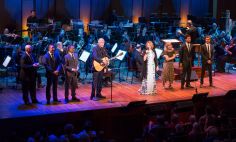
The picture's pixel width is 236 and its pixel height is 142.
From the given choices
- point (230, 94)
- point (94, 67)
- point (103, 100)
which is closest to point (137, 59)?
point (103, 100)

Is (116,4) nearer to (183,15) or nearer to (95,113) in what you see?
(183,15)

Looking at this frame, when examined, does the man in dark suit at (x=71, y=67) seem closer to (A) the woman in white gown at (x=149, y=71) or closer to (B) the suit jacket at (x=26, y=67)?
(B) the suit jacket at (x=26, y=67)

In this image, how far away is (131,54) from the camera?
57.4 ft

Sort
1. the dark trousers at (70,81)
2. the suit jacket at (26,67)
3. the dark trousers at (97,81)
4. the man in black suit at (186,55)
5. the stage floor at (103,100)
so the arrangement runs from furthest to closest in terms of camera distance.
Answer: the man in black suit at (186,55) → the dark trousers at (97,81) → the dark trousers at (70,81) → the suit jacket at (26,67) → the stage floor at (103,100)

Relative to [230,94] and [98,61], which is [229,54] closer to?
[230,94]

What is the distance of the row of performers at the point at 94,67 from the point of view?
46.4ft

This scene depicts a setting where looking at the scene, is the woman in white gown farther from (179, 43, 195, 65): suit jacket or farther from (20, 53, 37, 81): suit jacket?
(20, 53, 37, 81): suit jacket

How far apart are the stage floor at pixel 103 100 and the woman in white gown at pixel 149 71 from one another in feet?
0.82

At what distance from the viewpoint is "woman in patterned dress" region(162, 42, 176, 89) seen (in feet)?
52.7

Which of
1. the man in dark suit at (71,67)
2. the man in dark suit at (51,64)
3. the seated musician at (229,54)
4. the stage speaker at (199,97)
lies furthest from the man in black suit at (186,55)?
the man in dark suit at (51,64)

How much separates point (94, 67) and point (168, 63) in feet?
8.81

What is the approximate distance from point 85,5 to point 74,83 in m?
11.7

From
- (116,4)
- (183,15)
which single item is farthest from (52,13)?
(183,15)

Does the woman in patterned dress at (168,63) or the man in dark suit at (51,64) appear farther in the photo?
the woman in patterned dress at (168,63)
